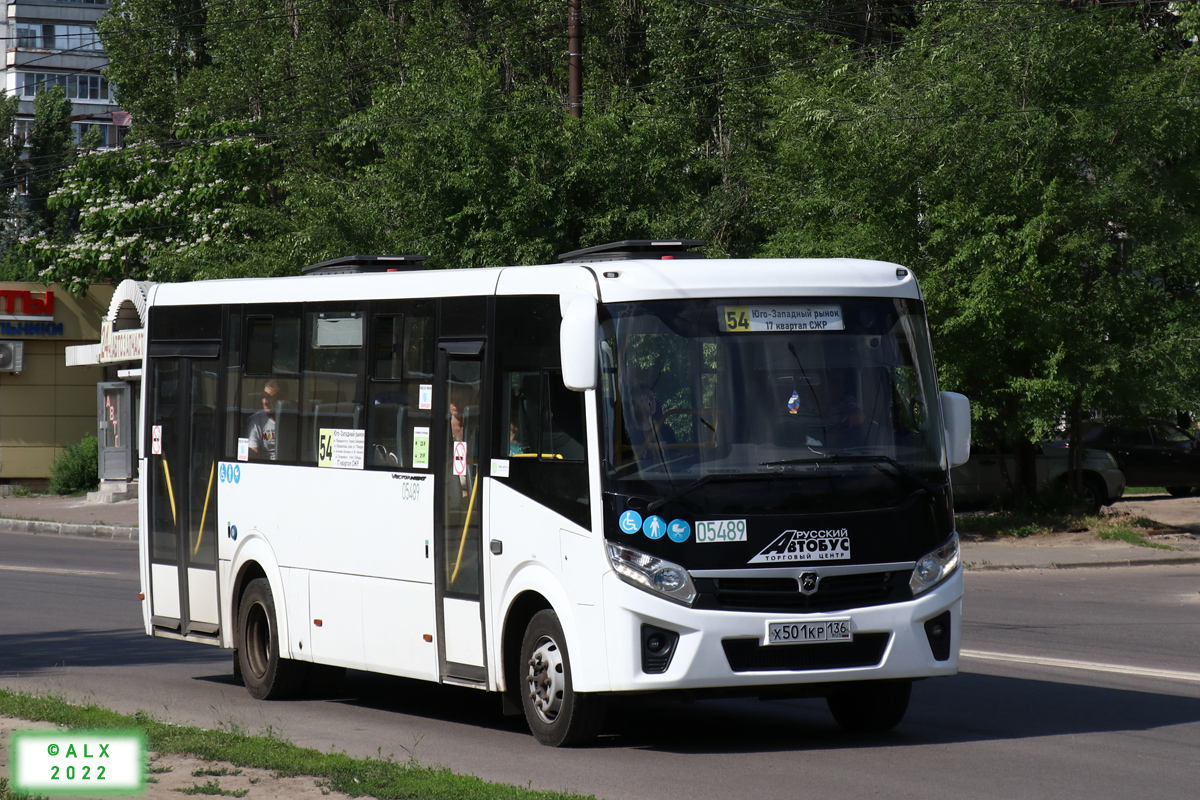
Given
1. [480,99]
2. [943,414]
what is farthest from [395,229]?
[943,414]

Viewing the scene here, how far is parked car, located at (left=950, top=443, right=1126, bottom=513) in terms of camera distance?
2603 cm

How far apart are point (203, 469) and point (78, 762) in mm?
4499

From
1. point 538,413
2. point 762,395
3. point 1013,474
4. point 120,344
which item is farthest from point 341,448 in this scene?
point 120,344

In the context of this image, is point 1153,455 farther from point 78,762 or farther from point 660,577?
point 78,762

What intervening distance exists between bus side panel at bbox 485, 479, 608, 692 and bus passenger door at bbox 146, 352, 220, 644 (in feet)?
11.1

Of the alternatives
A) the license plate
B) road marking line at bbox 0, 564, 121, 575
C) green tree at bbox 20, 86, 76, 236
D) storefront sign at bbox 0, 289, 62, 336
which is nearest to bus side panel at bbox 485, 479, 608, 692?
the license plate

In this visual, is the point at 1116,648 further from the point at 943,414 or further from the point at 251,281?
the point at 251,281

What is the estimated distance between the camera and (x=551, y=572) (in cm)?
841

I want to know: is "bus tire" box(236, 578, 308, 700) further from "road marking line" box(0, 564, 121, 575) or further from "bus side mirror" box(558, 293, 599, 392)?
"road marking line" box(0, 564, 121, 575)

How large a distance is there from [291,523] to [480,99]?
20.1 meters

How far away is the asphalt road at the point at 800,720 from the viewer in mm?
7461

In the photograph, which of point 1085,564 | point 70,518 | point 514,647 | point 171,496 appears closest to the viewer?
point 514,647

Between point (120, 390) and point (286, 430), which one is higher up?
point (120, 390)

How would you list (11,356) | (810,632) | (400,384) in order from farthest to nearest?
(11,356), (400,384), (810,632)
